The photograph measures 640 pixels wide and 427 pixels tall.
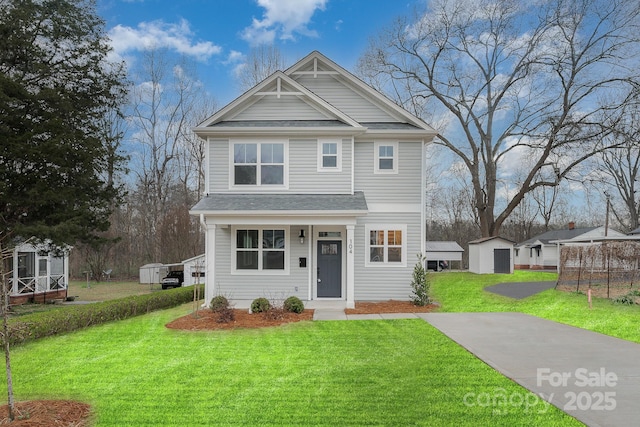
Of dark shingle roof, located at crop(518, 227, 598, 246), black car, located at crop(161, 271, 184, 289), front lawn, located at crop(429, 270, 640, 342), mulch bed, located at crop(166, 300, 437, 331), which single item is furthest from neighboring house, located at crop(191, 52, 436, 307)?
dark shingle roof, located at crop(518, 227, 598, 246)

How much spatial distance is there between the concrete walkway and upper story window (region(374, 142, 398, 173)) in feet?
18.7

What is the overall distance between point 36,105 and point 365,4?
1429 centimetres

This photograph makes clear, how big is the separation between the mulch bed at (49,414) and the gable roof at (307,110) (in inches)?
402

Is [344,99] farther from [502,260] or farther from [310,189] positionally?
[502,260]

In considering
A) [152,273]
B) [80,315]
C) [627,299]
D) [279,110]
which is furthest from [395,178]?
[152,273]

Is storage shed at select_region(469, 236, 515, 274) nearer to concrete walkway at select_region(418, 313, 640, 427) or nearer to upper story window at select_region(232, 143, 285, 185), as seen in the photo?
concrete walkway at select_region(418, 313, 640, 427)

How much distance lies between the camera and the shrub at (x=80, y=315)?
957 cm

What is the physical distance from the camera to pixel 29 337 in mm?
9523

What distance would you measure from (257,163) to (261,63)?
18.6 metres

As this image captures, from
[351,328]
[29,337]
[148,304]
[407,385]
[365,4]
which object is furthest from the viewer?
[365,4]

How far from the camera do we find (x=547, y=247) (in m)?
37.6

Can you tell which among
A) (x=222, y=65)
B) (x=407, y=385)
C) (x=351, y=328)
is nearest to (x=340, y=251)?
(x=351, y=328)

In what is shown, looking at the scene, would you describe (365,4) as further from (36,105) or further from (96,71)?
(36,105)

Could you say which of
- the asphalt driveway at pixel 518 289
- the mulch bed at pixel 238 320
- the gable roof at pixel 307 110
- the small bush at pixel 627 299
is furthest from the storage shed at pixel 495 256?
the mulch bed at pixel 238 320
